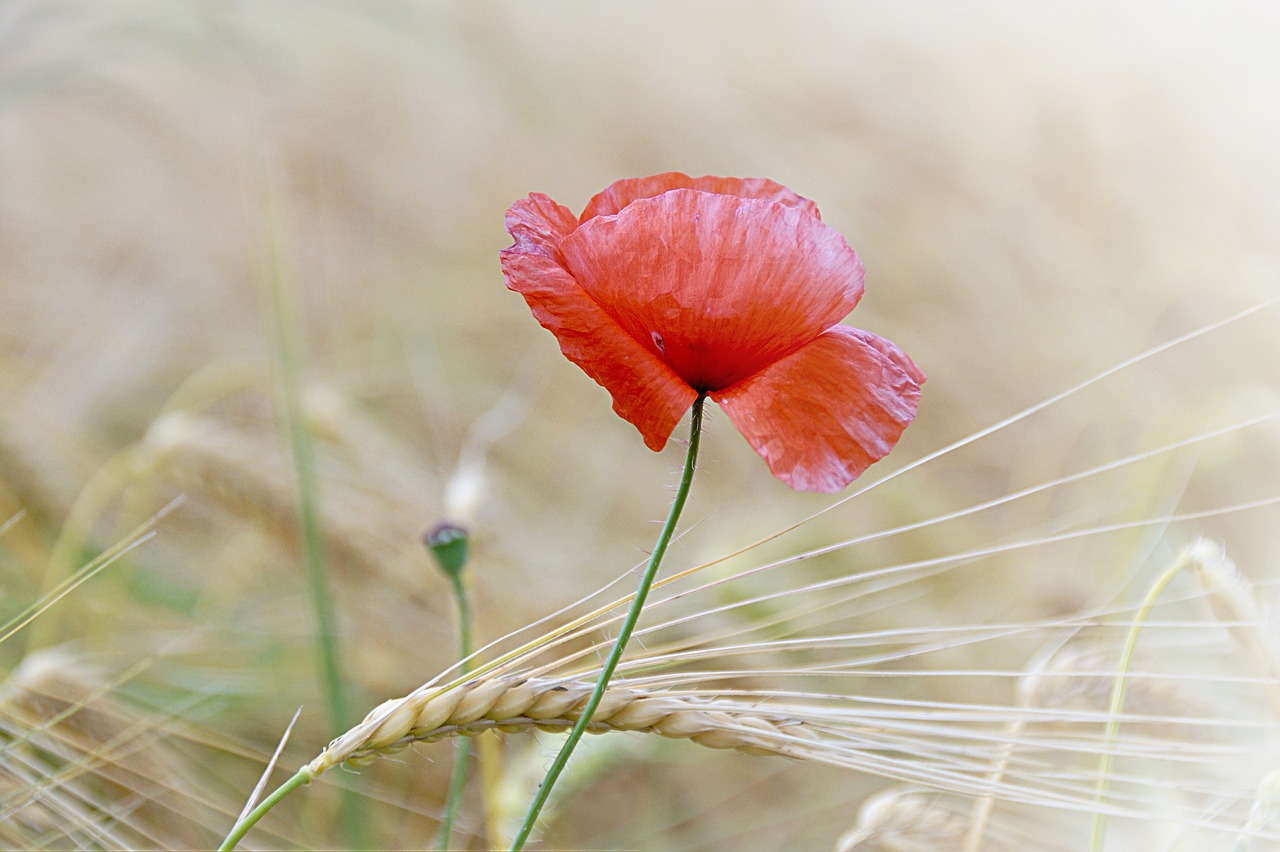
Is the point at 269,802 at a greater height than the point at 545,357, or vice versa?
the point at 269,802

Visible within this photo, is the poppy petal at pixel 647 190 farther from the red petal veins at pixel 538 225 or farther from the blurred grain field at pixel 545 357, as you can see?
the blurred grain field at pixel 545 357

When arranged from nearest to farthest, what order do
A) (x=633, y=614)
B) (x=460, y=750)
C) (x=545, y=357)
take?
1. (x=633, y=614)
2. (x=460, y=750)
3. (x=545, y=357)

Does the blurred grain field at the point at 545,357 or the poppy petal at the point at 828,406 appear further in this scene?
the blurred grain field at the point at 545,357

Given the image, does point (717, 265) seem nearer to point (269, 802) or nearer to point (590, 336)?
point (590, 336)

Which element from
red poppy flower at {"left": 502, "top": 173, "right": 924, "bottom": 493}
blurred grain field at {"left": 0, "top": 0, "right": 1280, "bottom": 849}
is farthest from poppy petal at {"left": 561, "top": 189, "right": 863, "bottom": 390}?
blurred grain field at {"left": 0, "top": 0, "right": 1280, "bottom": 849}

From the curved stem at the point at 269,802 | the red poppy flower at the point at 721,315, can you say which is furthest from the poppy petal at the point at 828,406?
the curved stem at the point at 269,802

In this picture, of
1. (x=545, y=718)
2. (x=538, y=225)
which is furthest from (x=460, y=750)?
(x=538, y=225)

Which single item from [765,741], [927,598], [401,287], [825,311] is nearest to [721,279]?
[825,311]
